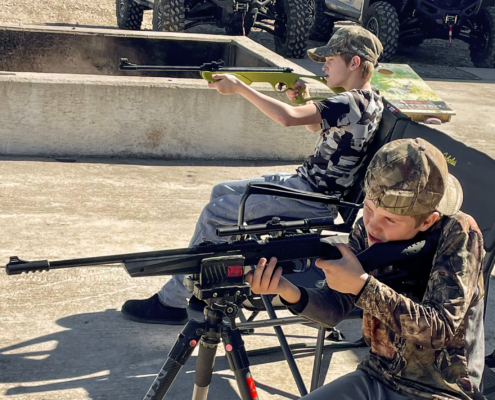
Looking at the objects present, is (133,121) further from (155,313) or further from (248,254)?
(248,254)

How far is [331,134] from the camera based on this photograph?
12.3ft

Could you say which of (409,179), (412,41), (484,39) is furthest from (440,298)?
(412,41)

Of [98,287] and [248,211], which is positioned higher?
[248,211]

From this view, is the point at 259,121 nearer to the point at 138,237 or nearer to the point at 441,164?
the point at 138,237

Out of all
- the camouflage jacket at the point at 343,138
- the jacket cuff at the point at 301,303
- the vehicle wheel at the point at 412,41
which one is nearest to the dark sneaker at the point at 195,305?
the camouflage jacket at the point at 343,138

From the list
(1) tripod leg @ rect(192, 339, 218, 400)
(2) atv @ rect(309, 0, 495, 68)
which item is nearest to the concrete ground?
(1) tripod leg @ rect(192, 339, 218, 400)

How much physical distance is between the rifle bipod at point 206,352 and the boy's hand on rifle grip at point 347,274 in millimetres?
412

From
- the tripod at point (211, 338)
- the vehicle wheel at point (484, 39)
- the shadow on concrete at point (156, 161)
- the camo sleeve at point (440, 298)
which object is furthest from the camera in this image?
the vehicle wheel at point (484, 39)

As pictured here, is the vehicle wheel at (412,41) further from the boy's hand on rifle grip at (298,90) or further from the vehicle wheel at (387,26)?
the boy's hand on rifle grip at (298,90)

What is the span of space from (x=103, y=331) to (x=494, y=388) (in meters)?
2.03

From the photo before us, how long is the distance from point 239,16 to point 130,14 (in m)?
2.31

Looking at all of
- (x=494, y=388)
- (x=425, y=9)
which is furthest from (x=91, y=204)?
(x=425, y=9)

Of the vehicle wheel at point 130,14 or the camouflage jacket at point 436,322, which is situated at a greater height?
the camouflage jacket at point 436,322

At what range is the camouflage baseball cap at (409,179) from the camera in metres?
2.09
